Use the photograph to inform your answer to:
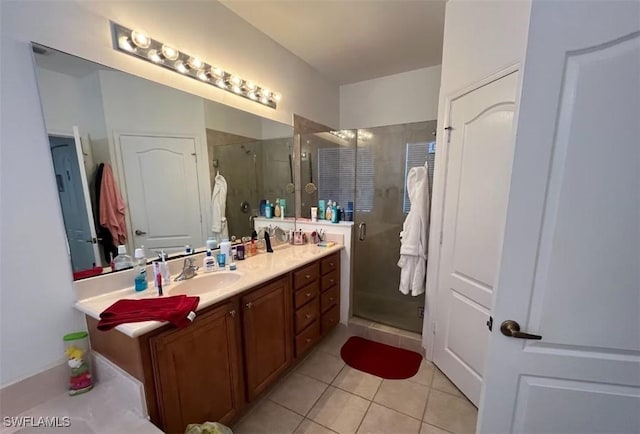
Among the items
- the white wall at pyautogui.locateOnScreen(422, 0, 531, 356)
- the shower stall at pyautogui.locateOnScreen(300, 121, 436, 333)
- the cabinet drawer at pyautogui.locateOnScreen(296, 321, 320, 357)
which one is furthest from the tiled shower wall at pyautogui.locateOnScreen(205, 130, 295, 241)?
the white wall at pyautogui.locateOnScreen(422, 0, 531, 356)

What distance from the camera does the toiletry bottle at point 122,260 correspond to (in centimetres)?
141

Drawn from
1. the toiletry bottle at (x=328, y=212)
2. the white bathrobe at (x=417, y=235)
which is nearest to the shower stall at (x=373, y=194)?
the toiletry bottle at (x=328, y=212)

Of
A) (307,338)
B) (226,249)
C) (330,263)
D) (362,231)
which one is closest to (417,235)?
(362,231)

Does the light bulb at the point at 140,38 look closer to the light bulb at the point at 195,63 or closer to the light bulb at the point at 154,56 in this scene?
the light bulb at the point at 154,56

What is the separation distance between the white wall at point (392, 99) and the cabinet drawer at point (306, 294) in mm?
2175

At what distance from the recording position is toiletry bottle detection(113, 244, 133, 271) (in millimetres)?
1410

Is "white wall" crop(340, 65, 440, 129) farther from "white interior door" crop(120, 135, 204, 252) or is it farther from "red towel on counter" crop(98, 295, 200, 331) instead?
"red towel on counter" crop(98, 295, 200, 331)

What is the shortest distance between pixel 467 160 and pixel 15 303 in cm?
246

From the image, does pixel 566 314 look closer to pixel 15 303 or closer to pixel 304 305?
pixel 304 305

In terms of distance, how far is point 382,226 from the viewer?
265 centimetres

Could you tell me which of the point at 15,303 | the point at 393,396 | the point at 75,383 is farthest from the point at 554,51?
the point at 75,383

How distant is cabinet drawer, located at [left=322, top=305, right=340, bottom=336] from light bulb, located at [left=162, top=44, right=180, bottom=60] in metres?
2.21

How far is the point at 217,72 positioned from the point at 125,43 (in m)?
0.58

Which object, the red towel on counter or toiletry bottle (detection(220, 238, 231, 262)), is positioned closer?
the red towel on counter
